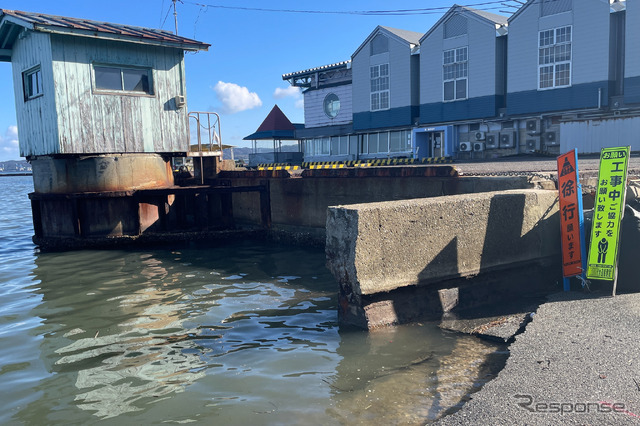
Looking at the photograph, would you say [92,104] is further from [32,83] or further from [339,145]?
[339,145]

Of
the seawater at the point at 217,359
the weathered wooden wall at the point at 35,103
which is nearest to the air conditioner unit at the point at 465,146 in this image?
the seawater at the point at 217,359

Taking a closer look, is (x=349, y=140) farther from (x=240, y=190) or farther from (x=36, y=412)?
(x=36, y=412)

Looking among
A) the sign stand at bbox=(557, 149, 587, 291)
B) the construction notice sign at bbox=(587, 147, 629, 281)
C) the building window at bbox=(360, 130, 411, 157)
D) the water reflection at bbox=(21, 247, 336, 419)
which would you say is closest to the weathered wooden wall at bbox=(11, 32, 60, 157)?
the water reflection at bbox=(21, 247, 336, 419)

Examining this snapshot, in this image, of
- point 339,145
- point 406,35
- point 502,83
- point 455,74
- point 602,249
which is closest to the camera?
point 602,249

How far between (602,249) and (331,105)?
105ft

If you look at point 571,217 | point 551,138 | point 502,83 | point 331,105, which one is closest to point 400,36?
point 502,83

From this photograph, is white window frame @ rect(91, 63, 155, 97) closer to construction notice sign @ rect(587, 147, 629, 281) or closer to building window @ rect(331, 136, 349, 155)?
construction notice sign @ rect(587, 147, 629, 281)

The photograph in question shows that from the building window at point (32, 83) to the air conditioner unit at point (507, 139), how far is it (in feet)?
66.5

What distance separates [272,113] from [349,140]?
11.4 meters

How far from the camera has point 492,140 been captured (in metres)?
25.5

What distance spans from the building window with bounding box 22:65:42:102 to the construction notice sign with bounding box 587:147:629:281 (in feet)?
46.2

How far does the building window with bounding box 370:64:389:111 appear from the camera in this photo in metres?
31.3

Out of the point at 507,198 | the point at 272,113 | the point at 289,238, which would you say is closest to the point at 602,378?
the point at 507,198

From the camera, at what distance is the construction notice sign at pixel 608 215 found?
6.12 metres
